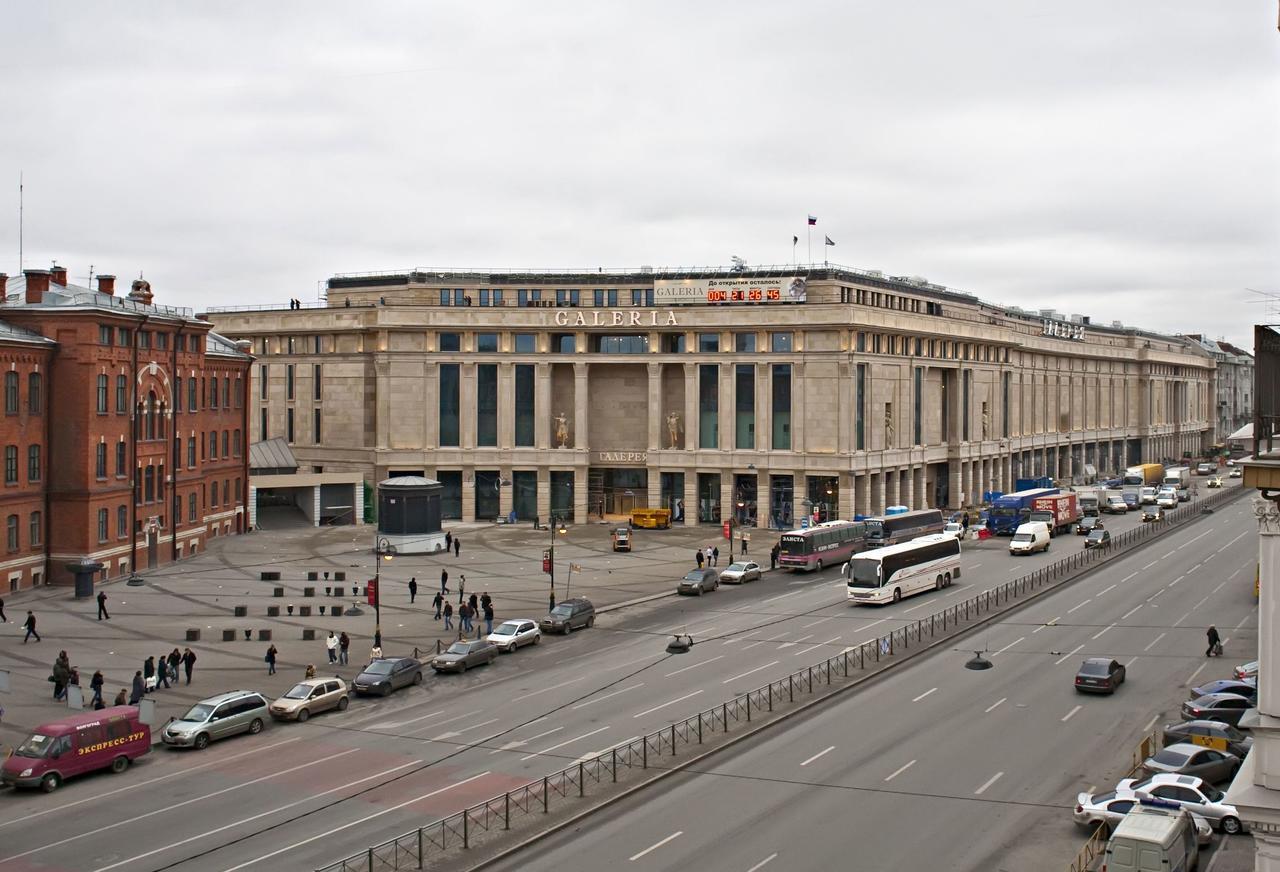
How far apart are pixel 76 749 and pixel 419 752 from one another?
33.9 feet

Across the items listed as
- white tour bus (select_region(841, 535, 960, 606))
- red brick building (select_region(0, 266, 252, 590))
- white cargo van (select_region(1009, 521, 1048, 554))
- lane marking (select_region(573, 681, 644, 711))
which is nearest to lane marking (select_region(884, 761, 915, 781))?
lane marking (select_region(573, 681, 644, 711))

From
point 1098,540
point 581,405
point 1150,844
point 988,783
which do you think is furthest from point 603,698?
point 581,405

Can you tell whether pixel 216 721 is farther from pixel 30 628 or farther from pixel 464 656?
pixel 30 628

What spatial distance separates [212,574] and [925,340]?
76.1 m

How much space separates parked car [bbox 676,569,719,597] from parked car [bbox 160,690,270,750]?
110ft

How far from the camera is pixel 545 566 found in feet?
222

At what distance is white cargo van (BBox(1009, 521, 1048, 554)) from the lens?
90.1 meters

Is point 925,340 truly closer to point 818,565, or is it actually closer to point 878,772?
point 818,565

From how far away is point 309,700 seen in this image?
44250 mm

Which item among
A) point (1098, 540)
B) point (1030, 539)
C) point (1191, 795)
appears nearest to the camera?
point (1191, 795)

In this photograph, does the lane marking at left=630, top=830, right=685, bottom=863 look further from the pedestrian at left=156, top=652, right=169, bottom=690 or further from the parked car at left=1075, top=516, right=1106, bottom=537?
the parked car at left=1075, top=516, right=1106, bottom=537

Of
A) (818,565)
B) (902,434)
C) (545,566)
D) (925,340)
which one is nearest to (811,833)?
(545,566)

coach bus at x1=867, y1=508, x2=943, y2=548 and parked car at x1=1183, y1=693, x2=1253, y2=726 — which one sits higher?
coach bus at x1=867, y1=508, x2=943, y2=548

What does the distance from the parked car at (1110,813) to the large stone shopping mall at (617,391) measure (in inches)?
2998
